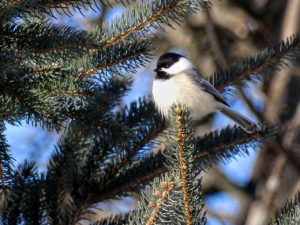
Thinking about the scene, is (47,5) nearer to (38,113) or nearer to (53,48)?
(53,48)

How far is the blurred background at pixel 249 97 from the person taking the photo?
432cm

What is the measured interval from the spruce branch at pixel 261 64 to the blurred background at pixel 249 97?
1735mm

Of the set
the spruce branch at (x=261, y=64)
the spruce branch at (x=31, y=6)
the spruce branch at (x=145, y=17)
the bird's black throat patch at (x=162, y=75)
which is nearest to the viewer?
the spruce branch at (x=31, y=6)

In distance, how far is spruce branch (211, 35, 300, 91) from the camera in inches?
87.6

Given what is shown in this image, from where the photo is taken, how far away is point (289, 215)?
5.16 feet

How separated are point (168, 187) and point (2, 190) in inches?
29.4

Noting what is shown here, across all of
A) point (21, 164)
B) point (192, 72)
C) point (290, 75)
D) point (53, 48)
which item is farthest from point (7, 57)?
point (290, 75)

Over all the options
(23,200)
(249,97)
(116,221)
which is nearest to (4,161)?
(23,200)

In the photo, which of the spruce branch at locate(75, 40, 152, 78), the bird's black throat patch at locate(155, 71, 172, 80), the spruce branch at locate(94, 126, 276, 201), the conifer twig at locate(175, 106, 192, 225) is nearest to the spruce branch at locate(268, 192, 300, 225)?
the conifer twig at locate(175, 106, 192, 225)

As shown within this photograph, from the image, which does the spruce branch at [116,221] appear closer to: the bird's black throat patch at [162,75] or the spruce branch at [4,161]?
the spruce branch at [4,161]

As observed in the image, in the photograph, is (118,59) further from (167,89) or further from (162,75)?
(162,75)

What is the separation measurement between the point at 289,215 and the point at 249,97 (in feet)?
11.1

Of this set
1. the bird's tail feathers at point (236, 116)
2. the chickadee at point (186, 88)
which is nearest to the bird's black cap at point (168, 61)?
the chickadee at point (186, 88)

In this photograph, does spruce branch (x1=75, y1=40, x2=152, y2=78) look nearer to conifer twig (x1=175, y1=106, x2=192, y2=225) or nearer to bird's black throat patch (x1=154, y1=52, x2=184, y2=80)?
conifer twig (x1=175, y1=106, x2=192, y2=225)
